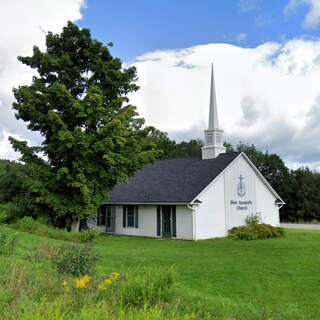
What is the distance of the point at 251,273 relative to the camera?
9.48 meters

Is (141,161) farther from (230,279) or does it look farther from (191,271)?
(230,279)

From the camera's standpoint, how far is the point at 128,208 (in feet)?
72.3

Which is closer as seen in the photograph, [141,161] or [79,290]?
[79,290]

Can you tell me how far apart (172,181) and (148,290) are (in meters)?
17.1

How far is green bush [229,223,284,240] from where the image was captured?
63.3 ft

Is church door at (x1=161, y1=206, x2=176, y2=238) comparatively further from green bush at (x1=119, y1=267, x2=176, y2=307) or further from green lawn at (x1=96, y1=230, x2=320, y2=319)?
green bush at (x1=119, y1=267, x2=176, y2=307)

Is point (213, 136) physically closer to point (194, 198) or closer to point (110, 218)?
point (194, 198)

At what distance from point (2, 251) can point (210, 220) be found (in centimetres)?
1375

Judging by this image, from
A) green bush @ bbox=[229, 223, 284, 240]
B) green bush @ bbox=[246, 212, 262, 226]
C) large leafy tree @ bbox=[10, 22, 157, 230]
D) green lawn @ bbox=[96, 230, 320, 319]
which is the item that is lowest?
green lawn @ bbox=[96, 230, 320, 319]

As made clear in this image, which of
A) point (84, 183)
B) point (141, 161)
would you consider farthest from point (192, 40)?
point (84, 183)

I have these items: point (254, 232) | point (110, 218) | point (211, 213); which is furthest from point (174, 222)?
point (110, 218)

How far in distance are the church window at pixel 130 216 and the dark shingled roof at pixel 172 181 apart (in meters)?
0.66

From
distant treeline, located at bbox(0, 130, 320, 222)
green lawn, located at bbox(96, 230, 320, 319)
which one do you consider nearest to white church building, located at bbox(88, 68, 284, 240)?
distant treeline, located at bbox(0, 130, 320, 222)

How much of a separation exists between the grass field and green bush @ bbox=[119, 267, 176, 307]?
1.27ft
